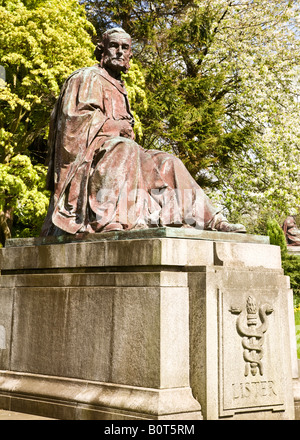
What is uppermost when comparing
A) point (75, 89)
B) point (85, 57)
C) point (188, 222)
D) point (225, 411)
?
point (85, 57)

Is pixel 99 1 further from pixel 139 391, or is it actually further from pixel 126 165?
Answer: pixel 139 391

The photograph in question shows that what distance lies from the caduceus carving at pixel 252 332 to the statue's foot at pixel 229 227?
93 centimetres

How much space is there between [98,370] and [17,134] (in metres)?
12.8

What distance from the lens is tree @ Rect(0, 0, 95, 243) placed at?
15039 millimetres

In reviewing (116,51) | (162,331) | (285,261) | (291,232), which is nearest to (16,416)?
(162,331)

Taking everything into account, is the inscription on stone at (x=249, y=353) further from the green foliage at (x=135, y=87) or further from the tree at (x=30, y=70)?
the green foliage at (x=135, y=87)

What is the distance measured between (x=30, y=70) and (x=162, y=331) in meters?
11.9

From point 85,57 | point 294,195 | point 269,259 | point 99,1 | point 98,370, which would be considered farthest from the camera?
point 99,1

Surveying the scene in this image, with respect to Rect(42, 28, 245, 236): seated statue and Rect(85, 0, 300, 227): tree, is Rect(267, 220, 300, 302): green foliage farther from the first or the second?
Rect(42, 28, 245, 236): seated statue

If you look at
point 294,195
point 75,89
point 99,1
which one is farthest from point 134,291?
point 99,1

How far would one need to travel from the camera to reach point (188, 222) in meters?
6.10

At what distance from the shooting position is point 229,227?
6.08m

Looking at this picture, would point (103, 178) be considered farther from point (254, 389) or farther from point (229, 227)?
point (254, 389)

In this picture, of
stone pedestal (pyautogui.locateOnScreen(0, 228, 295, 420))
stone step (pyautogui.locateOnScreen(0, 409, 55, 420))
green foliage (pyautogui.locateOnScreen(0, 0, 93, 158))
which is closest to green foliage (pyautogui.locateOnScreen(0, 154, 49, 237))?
green foliage (pyautogui.locateOnScreen(0, 0, 93, 158))
